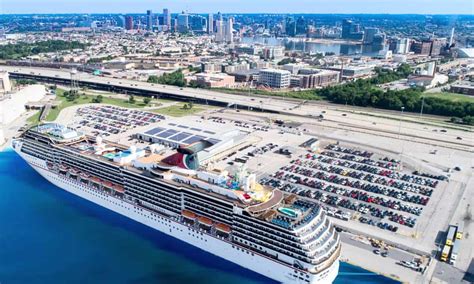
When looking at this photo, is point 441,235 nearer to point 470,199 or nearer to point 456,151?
point 470,199

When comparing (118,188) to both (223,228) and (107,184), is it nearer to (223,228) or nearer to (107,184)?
(107,184)

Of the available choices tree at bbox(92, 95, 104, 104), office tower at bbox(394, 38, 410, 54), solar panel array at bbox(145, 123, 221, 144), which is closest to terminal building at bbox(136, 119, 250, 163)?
solar panel array at bbox(145, 123, 221, 144)

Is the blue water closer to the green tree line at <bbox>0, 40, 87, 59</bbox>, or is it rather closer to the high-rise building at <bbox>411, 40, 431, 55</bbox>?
the green tree line at <bbox>0, 40, 87, 59</bbox>

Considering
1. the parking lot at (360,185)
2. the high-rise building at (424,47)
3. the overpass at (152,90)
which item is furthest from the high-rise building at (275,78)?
the high-rise building at (424,47)

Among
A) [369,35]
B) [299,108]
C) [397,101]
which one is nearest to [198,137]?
[299,108]

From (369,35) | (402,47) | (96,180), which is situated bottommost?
(96,180)

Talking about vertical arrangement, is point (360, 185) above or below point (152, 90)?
below
